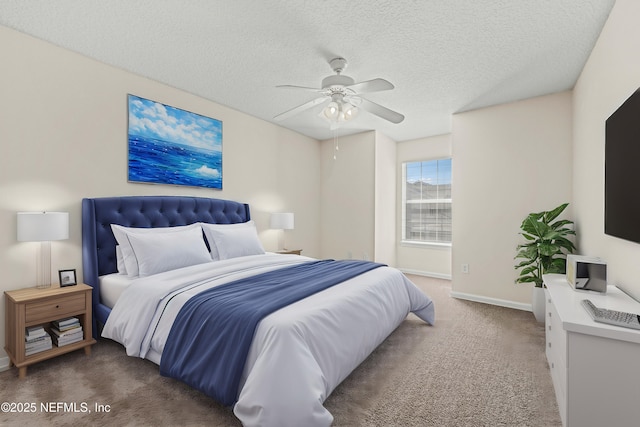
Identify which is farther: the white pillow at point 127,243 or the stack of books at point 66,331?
the white pillow at point 127,243

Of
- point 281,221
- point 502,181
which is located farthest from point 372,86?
point 281,221

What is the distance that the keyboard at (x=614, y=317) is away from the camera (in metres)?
1.34

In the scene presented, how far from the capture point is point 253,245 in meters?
3.54

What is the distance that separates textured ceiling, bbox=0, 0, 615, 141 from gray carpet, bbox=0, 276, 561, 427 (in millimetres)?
2548

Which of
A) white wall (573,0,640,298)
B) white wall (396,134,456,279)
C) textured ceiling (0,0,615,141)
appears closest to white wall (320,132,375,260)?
white wall (396,134,456,279)

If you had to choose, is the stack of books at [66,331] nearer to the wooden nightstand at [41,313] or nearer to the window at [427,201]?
the wooden nightstand at [41,313]

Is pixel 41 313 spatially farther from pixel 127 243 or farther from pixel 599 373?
pixel 599 373

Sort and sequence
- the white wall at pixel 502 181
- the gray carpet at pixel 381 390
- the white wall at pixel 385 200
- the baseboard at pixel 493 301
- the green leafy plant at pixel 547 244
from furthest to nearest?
the white wall at pixel 385 200, the baseboard at pixel 493 301, the white wall at pixel 502 181, the green leafy plant at pixel 547 244, the gray carpet at pixel 381 390

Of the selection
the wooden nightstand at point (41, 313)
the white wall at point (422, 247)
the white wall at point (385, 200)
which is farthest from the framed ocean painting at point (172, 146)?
the white wall at point (422, 247)

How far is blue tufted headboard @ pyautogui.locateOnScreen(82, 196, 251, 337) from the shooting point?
8.56 ft

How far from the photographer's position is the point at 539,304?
3080 mm

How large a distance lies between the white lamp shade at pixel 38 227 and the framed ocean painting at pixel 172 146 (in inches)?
36.0

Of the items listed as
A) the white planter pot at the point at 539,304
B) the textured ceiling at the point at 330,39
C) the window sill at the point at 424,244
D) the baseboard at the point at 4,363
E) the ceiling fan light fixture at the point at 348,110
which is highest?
the textured ceiling at the point at 330,39

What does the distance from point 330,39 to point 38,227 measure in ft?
8.55
